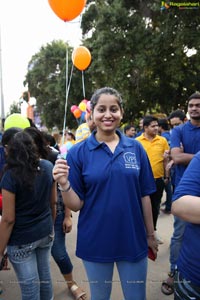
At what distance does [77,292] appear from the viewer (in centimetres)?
286

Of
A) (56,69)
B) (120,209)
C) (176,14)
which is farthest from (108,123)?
(56,69)

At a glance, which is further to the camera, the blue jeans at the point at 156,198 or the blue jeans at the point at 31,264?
the blue jeans at the point at 156,198

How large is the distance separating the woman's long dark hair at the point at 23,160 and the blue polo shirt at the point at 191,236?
3.24 feet

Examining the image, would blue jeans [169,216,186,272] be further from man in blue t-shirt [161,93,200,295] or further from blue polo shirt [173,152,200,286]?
blue polo shirt [173,152,200,286]

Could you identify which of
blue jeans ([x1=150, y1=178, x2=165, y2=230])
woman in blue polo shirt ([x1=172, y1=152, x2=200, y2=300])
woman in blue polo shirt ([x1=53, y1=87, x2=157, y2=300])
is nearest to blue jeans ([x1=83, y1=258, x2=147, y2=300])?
woman in blue polo shirt ([x1=53, y1=87, x2=157, y2=300])

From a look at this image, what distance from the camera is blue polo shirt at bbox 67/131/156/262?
1772 millimetres

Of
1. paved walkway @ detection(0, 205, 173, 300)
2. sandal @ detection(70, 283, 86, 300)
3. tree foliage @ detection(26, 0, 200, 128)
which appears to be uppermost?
tree foliage @ detection(26, 0, 200, 128)

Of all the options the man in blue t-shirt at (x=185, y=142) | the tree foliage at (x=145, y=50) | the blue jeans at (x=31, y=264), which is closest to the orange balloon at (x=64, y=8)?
the man in blue t-shirt at (x=185, y=142)

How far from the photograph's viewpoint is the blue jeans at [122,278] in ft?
6.01

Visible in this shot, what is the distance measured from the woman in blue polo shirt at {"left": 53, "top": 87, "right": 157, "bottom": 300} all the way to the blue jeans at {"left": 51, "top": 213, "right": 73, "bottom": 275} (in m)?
1.00

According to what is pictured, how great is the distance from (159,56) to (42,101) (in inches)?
725

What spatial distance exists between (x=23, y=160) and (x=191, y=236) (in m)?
1.16

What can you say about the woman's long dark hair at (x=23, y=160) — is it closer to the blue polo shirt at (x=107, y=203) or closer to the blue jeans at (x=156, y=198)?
the blue polo shirt at (x=107, y=203)

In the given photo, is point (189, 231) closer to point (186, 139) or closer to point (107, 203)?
point (107, 203)
